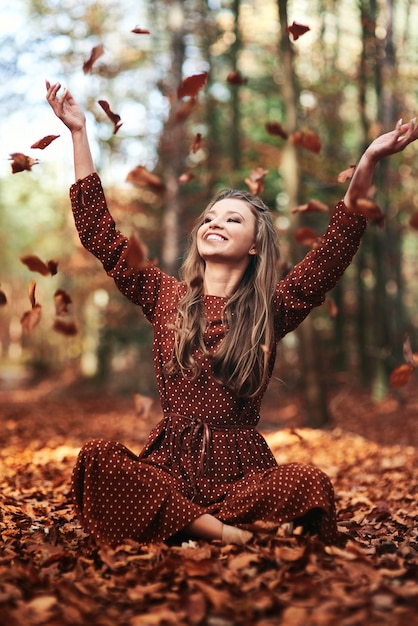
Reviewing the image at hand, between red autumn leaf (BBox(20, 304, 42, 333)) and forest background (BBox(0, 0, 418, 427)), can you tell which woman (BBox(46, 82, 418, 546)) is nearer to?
red autumn leaf (BBox(20, 304, 42, 333))

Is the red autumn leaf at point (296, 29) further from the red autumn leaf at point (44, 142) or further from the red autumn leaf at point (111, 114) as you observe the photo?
the red autumn leaf at point (44, 142)

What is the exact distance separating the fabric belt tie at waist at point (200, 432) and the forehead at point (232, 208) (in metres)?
1.06

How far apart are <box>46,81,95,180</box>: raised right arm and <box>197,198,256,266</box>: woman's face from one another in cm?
66

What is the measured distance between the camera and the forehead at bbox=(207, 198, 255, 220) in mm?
3682

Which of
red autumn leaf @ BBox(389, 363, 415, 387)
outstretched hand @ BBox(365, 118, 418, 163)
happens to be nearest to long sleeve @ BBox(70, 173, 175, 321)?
outstretched hand @ BBox(365, 118, 418, 163)

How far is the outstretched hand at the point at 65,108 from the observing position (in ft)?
11.6

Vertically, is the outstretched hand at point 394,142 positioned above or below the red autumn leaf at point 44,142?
below

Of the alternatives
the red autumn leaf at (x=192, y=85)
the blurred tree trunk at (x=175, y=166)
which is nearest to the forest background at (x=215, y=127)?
the blurred tree trunk at (x=175, y=166)

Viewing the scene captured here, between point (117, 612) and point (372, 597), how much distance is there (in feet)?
2.61

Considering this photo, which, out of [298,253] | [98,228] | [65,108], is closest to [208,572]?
[98,228]

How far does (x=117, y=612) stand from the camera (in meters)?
2.23

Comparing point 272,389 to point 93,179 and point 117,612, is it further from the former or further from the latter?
point 117,612

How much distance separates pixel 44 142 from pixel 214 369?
1448 millimetres

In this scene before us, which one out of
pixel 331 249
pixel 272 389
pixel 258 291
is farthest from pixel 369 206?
pixel 272 389
